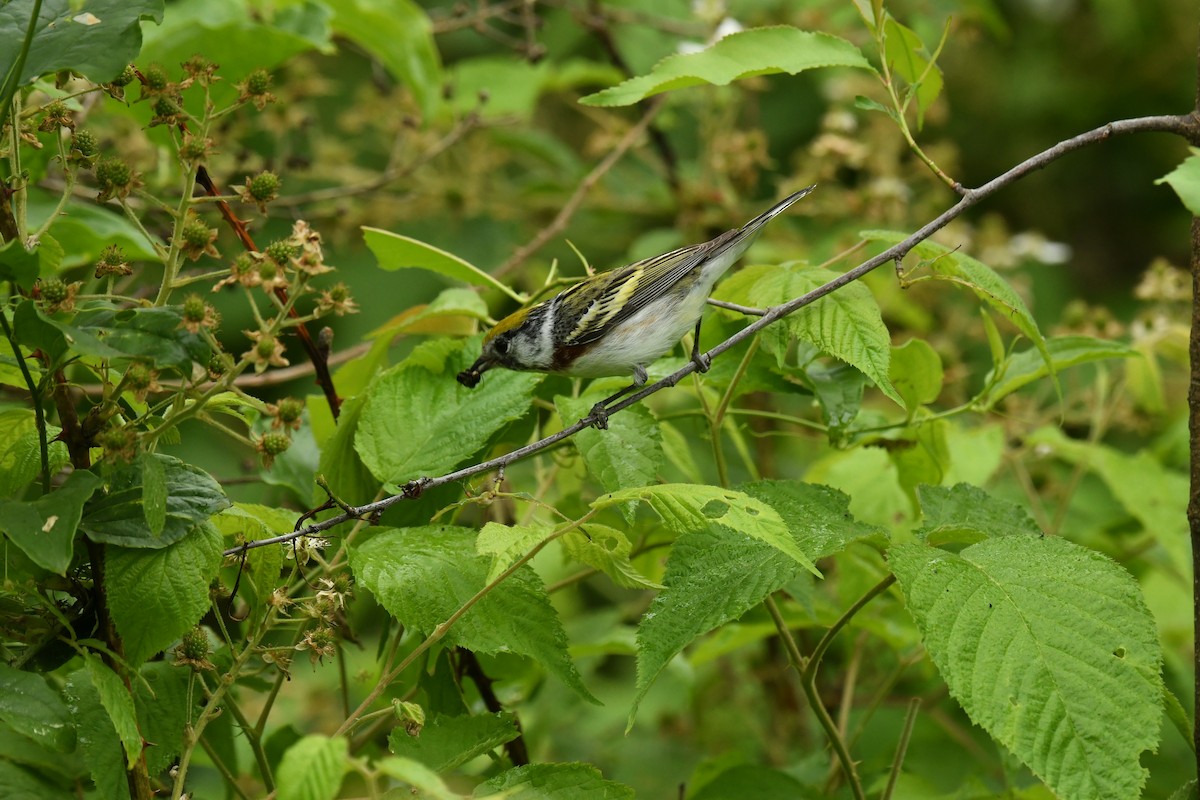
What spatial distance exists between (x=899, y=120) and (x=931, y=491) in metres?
0.76

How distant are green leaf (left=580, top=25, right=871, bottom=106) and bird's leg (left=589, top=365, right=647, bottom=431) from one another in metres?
0.61

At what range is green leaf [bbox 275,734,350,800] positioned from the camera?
137 centimetres

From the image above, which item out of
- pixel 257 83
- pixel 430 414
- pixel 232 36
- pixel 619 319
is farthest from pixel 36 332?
pixel 232 36

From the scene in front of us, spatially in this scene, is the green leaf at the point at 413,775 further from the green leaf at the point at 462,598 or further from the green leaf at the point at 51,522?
the green leaf at the point at 51,522

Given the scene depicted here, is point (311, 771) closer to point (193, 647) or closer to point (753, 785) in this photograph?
point (193, 647)

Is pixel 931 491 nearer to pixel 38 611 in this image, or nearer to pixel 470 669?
pixel 470 669

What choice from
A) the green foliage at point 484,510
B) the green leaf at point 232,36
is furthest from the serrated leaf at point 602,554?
the green leaf at point 232,36

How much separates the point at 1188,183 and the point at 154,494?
1.70 m

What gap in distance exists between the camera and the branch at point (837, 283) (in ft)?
6.37

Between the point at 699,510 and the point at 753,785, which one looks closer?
the point at 699,510

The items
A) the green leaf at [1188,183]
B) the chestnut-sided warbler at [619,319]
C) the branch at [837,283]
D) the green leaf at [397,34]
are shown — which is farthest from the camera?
the green leaf at [397,34]

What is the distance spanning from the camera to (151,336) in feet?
5.57

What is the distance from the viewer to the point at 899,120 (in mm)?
2088

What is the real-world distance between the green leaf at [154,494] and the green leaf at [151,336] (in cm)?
16
